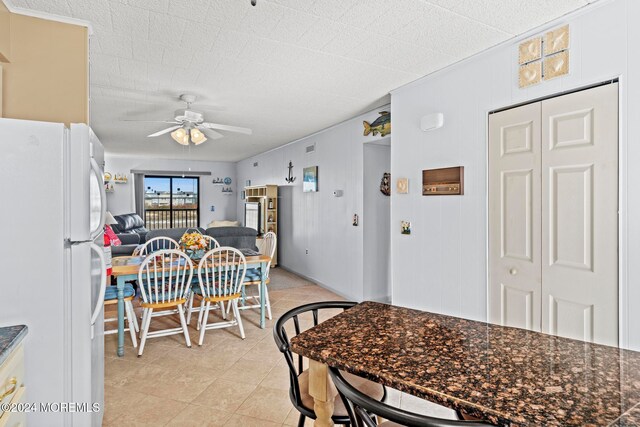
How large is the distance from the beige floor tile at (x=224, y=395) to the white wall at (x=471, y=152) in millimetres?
1677

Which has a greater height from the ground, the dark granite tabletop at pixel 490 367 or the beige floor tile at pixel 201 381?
the dark granite tabletop at pixel 490 367

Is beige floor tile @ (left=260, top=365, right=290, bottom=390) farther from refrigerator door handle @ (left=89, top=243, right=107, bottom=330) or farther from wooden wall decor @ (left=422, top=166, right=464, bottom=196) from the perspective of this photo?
wooden wall decor @ (left=422, top=166, right=464, bottom=196)

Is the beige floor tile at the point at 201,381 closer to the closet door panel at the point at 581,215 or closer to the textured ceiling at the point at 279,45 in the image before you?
the closet door panel at the point at 581,215

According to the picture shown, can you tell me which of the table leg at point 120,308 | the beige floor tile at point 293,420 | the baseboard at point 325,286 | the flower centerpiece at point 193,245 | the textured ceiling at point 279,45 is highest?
the textured ceiling at point 279,45

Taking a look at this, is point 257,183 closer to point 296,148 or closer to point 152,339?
point 296,148

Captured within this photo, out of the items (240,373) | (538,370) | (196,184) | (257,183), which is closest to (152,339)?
(240,373)

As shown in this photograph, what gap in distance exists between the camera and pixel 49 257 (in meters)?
1.46

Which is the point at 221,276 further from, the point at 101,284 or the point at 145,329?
the point at 101,284

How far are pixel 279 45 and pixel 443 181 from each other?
5.60ft

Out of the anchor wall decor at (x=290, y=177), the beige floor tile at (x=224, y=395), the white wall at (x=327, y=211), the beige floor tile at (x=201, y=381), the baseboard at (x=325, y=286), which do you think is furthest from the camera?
the anchor wall decor at (x=290, y=177)

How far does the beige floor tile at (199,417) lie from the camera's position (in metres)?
2.22

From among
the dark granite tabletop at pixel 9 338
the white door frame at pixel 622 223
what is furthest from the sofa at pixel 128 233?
the white door frame at pixel 622 223

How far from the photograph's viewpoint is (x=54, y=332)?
4.83 ft

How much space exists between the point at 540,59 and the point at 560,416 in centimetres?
232
